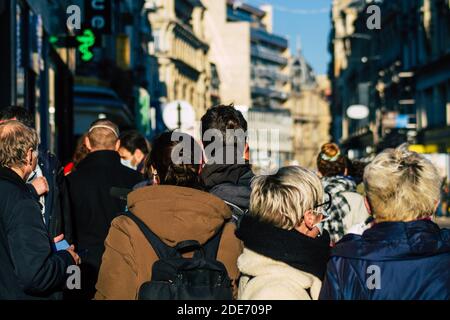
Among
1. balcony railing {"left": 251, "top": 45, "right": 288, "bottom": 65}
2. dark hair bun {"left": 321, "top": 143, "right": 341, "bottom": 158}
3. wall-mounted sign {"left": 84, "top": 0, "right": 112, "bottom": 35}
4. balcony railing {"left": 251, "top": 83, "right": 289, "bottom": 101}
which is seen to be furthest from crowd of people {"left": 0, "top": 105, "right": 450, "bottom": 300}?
balcony railing {"left": 251, "top": 45, "right": 288, "bottom": 65}

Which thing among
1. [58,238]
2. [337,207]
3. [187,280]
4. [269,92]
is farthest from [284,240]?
[269,92]

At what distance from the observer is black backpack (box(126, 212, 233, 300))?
505 cm

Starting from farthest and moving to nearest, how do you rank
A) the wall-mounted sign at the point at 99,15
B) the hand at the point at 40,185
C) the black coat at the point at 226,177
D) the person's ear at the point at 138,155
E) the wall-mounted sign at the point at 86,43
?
the wall-mounted sign at the point at 99,15
the wall-mounted sign at the point at 86,43
the person's ear at the point at 138,155
the black coat at the point at 226,177
the hand at the point at 40,185

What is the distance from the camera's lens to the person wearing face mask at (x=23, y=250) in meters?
5.53

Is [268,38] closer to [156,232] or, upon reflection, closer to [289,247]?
[156,232]

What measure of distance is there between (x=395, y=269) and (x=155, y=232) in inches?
53.3

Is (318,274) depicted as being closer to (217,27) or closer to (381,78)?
(381,78)

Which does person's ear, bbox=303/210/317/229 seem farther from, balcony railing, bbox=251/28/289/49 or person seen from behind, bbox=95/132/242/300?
balcony railing, bbox=251/28/289/49

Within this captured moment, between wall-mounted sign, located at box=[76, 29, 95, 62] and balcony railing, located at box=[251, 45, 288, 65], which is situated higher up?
balcony railing, located at box=[251, 45, 288, 65]

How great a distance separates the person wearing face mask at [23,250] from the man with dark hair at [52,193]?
29.7 inches

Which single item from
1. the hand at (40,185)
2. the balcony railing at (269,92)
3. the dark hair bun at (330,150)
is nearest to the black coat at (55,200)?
the hand at (40,185)

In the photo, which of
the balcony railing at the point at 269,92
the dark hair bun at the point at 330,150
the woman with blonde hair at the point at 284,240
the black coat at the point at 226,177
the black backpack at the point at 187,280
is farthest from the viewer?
the balcony railing at the point at 269,92

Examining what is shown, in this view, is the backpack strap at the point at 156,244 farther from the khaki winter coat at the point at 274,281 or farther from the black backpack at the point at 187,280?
the khaki winter coat at the point at 274,281

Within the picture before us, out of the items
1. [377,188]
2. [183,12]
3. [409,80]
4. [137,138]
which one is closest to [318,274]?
[377,188]
